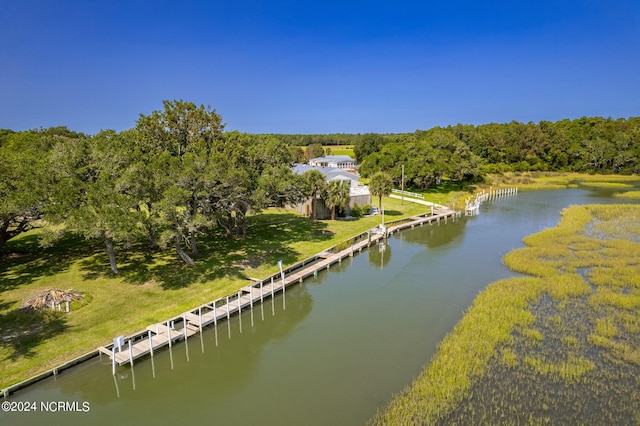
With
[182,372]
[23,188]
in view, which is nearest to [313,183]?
[23,188]

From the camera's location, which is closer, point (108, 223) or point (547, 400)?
point (547, 400)

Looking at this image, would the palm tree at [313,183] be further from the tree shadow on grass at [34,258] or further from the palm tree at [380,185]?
the tree shadow on grass at [34,258]

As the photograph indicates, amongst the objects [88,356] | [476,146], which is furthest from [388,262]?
[476,146]

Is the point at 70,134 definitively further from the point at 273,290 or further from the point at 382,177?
the point at 273,290

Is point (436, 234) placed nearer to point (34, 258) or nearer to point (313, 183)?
point (313, 183)

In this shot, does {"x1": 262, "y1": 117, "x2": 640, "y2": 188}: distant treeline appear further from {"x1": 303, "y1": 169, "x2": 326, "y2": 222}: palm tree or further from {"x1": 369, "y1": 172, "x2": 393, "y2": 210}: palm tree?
{"x1": 303, "y1": 169, "x2": 326, "y2": 222}: palm tree

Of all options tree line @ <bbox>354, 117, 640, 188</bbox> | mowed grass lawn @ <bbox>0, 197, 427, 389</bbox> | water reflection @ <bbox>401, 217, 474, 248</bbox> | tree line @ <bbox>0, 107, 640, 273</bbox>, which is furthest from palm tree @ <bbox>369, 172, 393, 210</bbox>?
tree line @ <bbox>354, 117, 640, 188</bbox>

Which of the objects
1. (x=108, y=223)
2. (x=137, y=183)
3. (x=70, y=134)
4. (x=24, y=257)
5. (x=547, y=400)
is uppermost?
(x=70, y=134)
